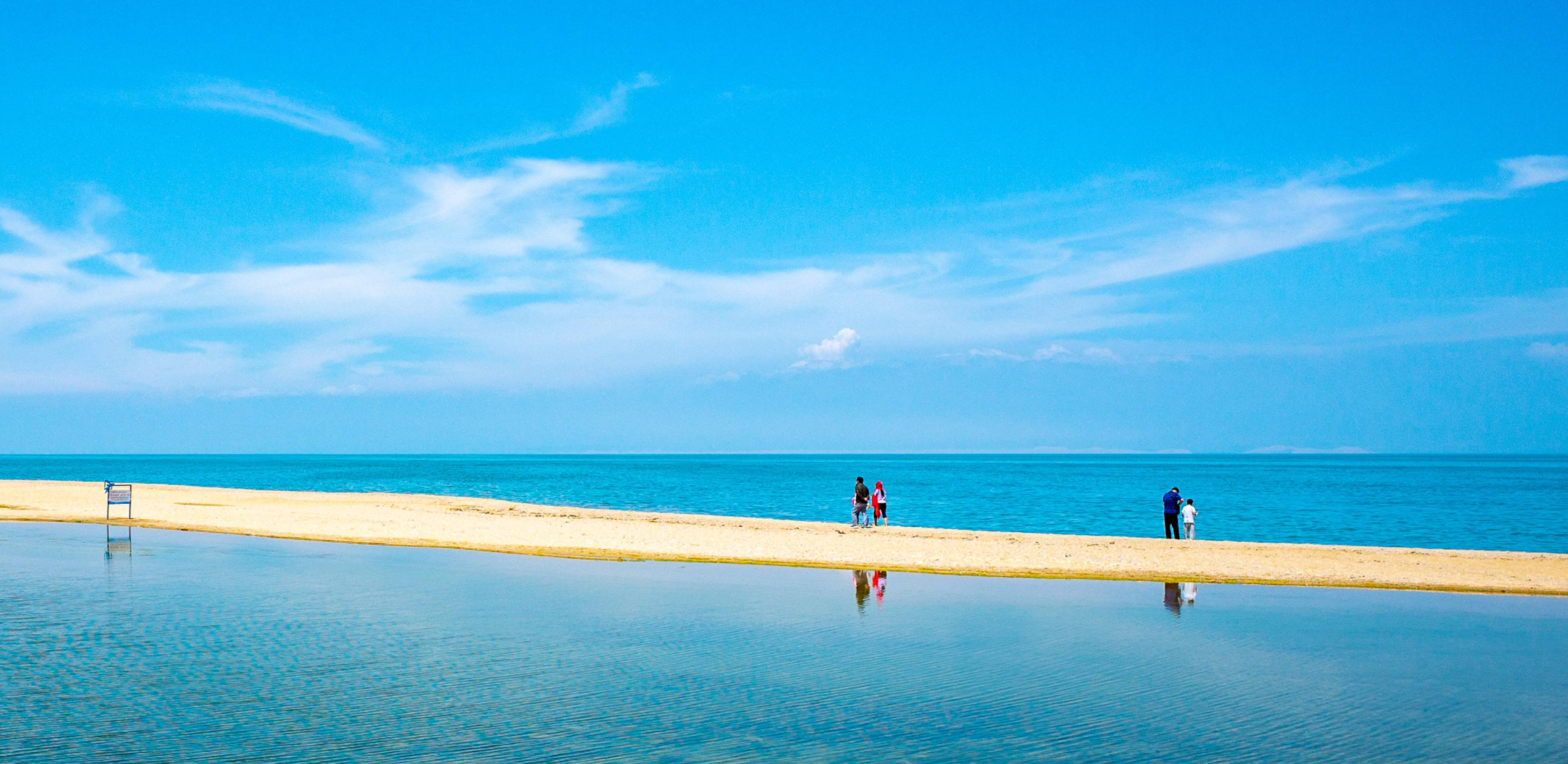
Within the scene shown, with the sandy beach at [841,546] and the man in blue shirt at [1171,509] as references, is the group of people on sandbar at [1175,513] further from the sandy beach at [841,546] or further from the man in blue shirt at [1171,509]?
the sandy beach at [841,546]

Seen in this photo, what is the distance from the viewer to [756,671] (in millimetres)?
13500

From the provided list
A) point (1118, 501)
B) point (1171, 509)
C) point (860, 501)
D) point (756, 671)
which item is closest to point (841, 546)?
point (860, 501)

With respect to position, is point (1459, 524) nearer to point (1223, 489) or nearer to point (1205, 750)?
point (1223, 489)

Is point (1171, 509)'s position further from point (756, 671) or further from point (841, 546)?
point (756, 671)

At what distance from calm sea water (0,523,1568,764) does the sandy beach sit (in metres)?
3.02

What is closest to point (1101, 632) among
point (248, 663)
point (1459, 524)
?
point (248, 663)

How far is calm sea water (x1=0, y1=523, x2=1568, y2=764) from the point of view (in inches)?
400

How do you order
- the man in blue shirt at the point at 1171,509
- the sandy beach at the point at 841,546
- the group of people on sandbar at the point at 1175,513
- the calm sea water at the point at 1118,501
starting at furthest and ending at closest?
1. the calm sea water at the point at 1118,501
2. the man in blue shirt at the point at 1171,509
3. the group of people on sandbar at the point at 1175,513
4. the sandy beach at the point at 841,546

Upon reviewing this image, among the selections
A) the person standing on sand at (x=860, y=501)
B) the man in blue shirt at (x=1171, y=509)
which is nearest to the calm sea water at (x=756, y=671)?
the man in blue shirt at (x=1171, y=509)

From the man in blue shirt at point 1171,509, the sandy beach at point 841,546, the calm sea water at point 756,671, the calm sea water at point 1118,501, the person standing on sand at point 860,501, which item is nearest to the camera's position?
the calm sea water at point 756,671

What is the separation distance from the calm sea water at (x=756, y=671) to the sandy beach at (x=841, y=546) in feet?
9.91

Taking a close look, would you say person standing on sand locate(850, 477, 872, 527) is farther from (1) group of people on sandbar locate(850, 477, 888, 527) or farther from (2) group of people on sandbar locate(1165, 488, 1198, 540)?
(2) group of people on sandbar locate(1165, 488, 1198, 540)

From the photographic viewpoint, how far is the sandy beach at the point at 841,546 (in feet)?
82.0

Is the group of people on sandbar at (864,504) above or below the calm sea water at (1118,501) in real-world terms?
above
